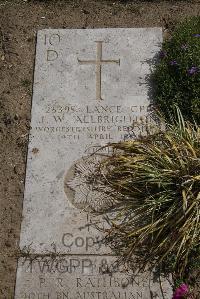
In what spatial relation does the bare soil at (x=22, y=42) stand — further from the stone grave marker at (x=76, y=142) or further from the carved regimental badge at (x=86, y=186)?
the carved regimental badge at (x=86, y=186)

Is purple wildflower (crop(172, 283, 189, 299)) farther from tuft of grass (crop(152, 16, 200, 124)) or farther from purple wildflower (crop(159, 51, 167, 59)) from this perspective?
purple wildflower (crop(159, 51, 167, 59))

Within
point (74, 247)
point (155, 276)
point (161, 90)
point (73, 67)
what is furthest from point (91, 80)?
point (155, 276)

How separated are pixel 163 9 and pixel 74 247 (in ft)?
12.2

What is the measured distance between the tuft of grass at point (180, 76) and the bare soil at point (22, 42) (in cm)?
62

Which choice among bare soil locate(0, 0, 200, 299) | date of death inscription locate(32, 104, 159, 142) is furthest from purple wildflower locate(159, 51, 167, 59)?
date of death inscription locate(32, 104, 159, 142)

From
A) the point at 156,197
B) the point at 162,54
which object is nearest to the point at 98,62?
the point at 162,54

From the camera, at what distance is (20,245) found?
5.24m

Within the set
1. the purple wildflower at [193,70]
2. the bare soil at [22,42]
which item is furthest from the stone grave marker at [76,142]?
the purple wildflower at [193,70]

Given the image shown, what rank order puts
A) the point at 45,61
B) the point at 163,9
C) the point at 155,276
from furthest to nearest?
1. the point at 163,9
2. the point at 45,61
3. the point at 155,276

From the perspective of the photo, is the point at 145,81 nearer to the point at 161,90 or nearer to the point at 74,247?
the point at 161,90

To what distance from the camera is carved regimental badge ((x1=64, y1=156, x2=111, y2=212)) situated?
537cm

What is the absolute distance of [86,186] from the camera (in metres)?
5.46

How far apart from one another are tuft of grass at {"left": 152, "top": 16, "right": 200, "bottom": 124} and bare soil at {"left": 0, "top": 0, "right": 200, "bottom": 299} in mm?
615

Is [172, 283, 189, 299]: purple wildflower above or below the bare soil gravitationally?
below
